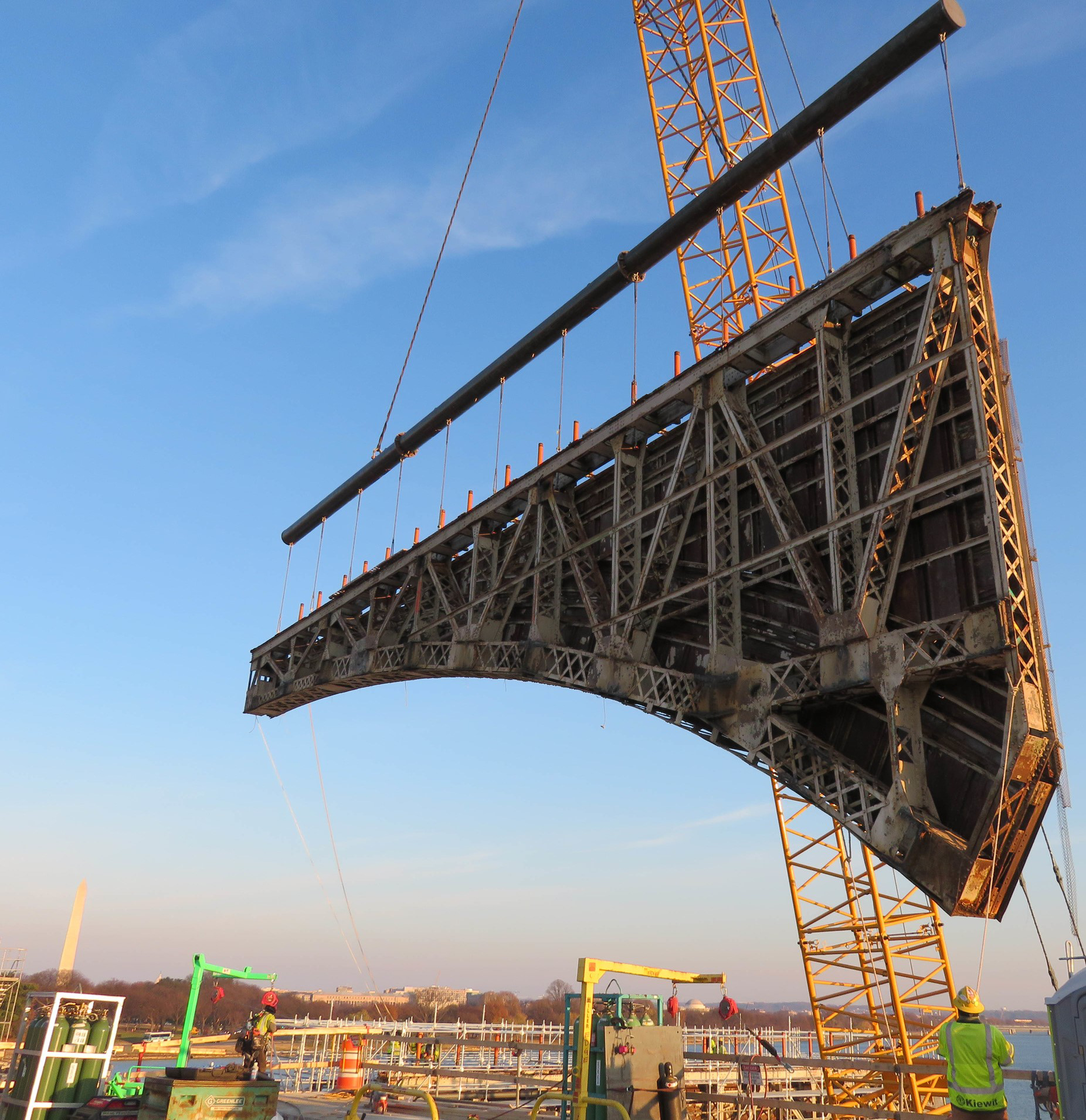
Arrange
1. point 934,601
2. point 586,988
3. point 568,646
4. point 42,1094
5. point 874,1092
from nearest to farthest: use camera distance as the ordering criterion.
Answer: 1. point 586,988
2. point 42,1094
3. point 934,601
4. point 568,646
5. point 874,1092

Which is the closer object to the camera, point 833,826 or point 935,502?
point 935,502

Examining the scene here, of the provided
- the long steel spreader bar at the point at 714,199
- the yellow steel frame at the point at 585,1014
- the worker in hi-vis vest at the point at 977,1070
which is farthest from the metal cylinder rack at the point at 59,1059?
the long steel spreader bar at the point at 714,199

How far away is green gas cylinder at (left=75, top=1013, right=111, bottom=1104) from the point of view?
12258 millimetres

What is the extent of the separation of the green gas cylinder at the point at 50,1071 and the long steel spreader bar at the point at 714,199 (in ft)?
56.4

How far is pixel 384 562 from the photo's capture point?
26734mm

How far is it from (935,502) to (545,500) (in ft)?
30.6

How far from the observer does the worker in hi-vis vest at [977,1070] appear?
859cm

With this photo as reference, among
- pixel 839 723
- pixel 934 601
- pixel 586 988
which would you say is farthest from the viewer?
pixel 839 723

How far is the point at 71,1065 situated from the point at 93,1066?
14.9 inches

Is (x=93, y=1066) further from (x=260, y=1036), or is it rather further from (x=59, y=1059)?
(x=260, y=1036)

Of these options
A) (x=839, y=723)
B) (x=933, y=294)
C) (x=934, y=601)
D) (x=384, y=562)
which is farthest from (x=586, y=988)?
(x=384, y=562)

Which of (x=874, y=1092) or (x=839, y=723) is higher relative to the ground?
(x=839, y=723)

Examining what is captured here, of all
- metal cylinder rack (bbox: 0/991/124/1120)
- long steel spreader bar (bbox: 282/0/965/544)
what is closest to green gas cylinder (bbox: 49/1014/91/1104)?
metal cylinder rack (bbox: 0/991/124/1120)

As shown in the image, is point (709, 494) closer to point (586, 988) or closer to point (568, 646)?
point (568, 646)
